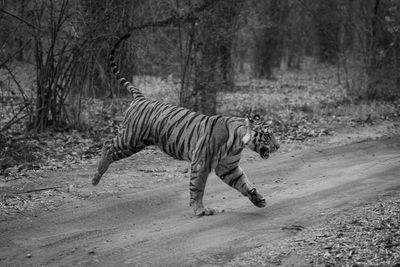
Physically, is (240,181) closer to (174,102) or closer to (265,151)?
(265,151)

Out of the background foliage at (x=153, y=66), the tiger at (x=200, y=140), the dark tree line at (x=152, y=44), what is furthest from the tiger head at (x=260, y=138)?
the background foliage at (x=153, y=66)

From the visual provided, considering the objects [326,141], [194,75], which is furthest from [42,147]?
[326,141]

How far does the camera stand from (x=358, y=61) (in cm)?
1830

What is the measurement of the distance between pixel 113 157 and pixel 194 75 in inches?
255

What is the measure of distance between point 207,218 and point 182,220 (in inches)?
12.0

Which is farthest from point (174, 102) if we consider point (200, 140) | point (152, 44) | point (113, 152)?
point (200, 140)

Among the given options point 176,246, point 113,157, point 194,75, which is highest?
point 194,75

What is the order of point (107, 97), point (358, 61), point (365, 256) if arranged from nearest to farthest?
1. point (365, 256)
2. point (107, 97)
3. point (358, 61)

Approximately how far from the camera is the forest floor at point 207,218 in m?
5.95

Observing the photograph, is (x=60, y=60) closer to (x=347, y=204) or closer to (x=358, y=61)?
(x=347, y=204)

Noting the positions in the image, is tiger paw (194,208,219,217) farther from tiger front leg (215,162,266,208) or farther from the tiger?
tiger front leg (215,162,266,208)

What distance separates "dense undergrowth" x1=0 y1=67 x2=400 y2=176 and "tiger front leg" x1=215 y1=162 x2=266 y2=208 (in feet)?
12.6

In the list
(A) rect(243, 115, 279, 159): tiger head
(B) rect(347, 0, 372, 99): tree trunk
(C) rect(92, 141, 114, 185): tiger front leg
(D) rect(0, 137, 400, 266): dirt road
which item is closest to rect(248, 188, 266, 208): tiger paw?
(D) rect(0, 137, 400, 266): dirt road

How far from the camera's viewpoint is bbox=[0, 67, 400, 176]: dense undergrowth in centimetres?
→ 1087
